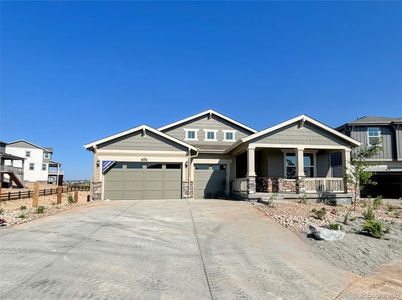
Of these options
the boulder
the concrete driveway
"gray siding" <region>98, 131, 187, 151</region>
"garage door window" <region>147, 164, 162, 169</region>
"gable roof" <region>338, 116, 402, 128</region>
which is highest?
"gable roof" <region>338, 116, 402, 128</region>

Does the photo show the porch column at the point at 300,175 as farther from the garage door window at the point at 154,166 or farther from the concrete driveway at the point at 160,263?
the garage door window at the point at 154,166

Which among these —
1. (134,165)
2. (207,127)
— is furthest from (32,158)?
(134,165)

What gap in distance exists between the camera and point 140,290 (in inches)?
172

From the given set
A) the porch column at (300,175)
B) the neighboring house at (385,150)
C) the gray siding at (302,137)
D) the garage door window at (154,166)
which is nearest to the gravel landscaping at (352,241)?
the porch column at (300,175)

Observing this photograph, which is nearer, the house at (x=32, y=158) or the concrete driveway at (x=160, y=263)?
the concrete driveway at (x=160, y=263)

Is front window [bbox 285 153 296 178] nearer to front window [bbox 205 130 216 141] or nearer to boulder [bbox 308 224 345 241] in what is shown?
front window [bbox 205 130 216 141]

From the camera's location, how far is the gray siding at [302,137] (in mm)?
16375

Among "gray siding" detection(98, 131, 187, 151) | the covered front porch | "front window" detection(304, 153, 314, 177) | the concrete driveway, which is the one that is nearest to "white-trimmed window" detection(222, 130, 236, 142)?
the covered front porch

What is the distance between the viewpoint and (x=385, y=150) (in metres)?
21.3

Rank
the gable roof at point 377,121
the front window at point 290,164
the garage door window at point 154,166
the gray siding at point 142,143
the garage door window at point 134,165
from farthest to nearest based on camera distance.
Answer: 1. the gable roof at point 377,121
2. the garage door window at point 154,166
3. the garage door window at point 134,165
4. the gray siding at point 142,143
5. the front window at point 290,164

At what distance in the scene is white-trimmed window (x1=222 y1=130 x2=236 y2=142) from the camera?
22.6m

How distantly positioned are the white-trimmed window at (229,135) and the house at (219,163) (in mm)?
1017

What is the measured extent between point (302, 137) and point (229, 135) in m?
7.05

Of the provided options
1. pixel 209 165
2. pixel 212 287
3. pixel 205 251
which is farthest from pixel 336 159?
pixel 212 287
